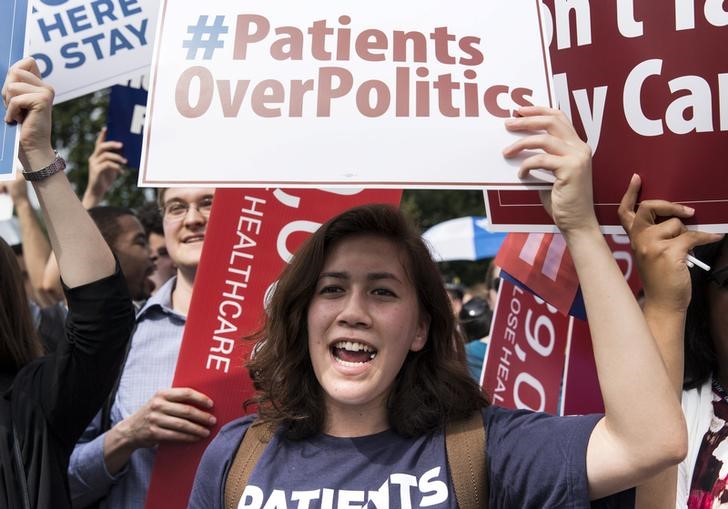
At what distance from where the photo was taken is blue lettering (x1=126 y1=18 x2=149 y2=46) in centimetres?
339

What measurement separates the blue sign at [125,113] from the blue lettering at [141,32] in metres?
0.89

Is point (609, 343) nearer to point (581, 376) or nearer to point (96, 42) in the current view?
point (581, 376)

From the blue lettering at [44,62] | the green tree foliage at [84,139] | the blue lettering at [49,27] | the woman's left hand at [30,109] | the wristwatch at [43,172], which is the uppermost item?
the green tree foliage at [84,139]

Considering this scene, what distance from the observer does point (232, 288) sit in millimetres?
3010

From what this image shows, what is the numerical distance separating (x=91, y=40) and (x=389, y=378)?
1.72 meters

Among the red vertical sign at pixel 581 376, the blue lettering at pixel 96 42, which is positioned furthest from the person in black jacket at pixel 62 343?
the red vertical sign at pixel 581 376

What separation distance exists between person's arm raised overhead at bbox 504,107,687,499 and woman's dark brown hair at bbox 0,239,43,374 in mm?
1403

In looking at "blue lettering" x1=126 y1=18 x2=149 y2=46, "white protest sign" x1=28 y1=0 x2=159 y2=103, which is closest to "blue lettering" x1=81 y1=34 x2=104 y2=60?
"white protest sign" x1=28 y1=0 x2=159 y2=103

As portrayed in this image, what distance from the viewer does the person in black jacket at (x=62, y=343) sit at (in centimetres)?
233

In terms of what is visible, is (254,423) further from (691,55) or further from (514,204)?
(691,55)

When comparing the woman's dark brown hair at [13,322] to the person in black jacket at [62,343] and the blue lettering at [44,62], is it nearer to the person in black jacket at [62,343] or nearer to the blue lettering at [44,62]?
the person in black jacket at [62,343]

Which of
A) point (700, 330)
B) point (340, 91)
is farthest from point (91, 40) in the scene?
point (700, 330)

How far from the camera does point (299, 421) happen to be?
2.36m

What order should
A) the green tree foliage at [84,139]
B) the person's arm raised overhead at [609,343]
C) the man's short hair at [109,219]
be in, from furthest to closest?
the green tree foliage at [84,139] < the man's short hair at [109,219] < the person's arm raised overhead at [609,343]
